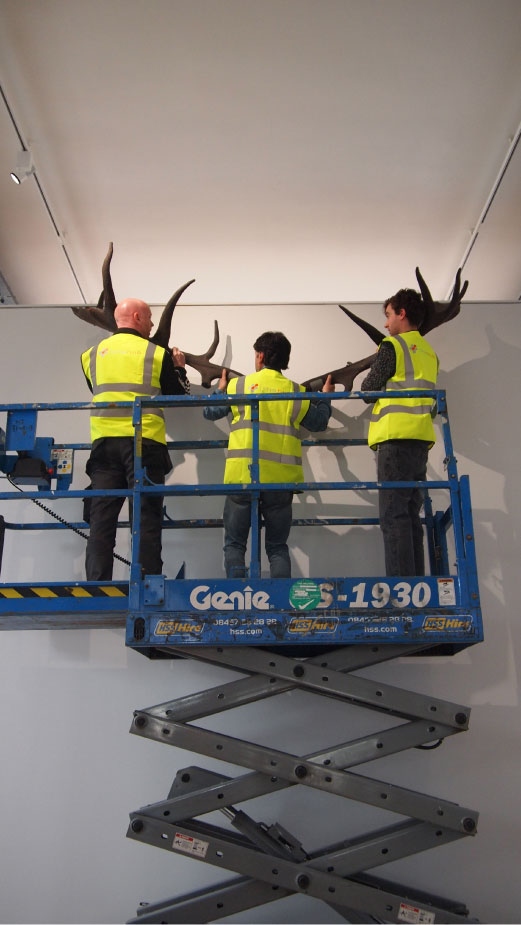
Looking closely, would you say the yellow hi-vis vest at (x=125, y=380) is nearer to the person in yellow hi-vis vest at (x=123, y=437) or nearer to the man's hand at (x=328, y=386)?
the person in yellow hi-vis vest at (x=123, y=437)

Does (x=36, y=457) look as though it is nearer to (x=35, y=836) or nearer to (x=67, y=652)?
(x=67, y=652)

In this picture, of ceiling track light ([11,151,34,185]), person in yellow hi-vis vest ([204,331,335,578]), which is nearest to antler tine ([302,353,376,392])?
person in yellow hi-vis vest ([204,331,335,578])

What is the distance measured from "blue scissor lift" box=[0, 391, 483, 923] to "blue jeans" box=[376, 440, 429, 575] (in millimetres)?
441

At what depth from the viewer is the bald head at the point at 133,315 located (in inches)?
245

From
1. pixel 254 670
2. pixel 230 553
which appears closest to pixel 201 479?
pixel 230 553

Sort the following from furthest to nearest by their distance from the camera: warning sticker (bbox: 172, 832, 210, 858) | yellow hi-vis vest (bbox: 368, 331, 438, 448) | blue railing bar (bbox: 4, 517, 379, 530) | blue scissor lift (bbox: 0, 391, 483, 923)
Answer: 1. blue railing bar (bbox: 4, 517, 379, 530)
2. yellow hi-vis vest (bbox: 368, 331, 438, 448)
3. warning sticker (bbox: 172, 832, 210, 858)
4. blue scissor lift (bbox: 0, 391, 483, 923)

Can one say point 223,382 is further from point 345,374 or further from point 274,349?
point 345,374

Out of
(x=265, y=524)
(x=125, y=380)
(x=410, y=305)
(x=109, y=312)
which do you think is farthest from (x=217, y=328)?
(x=265, y=524)

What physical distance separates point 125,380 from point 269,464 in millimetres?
1249

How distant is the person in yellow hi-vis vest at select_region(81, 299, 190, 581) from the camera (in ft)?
17.9

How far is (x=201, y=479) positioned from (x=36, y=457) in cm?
178

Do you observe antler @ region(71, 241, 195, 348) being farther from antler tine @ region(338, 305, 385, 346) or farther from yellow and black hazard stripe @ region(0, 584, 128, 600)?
yellow and black hazard stripe @ region(0, 584, 128, 600)

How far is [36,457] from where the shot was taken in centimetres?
579

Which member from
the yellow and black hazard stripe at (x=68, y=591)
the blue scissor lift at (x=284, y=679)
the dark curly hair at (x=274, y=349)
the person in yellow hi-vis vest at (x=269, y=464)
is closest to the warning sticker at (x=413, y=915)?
the blue scissor lift at (x=284, y=679)
